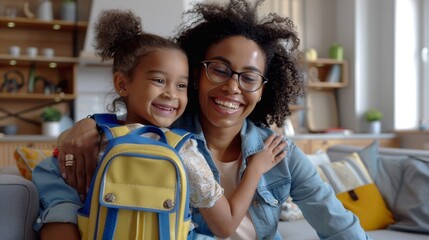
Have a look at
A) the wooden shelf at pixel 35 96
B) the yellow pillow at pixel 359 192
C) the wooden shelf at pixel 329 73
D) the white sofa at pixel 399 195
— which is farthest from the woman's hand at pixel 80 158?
the wooden shelf at pixel 329 73

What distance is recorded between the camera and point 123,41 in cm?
124

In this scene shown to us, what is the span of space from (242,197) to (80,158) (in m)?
0.41

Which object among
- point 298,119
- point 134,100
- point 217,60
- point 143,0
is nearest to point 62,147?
point 134,100

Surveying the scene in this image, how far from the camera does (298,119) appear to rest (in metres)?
5.71

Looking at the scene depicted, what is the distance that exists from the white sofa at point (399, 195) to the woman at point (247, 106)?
0.81 m

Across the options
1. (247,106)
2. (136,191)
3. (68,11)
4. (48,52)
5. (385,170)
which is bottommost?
(385,170)

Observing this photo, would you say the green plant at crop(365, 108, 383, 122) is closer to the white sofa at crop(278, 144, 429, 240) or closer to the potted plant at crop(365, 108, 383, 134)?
the potted plant at crop(365, 108, 383, 134)

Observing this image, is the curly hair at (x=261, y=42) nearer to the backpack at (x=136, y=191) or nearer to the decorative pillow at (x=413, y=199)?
the backpack at (x=136, y=191)

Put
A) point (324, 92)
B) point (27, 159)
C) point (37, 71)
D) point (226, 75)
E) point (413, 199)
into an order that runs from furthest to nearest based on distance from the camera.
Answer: point (324, 92), point (37, 71), point (413, 199), point (27, 159), point (226, 75)

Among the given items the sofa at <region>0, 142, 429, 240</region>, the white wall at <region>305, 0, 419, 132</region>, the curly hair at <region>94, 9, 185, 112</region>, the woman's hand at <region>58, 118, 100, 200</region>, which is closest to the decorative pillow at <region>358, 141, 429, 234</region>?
the sofa at <region>0, 142, 429, 240</region>

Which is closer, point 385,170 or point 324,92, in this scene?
point 385,170

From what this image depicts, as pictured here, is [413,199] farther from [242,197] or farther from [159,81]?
[159,81]

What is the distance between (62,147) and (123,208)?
295 millimetres

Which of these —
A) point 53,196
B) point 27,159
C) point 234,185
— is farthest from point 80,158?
point 27,159
